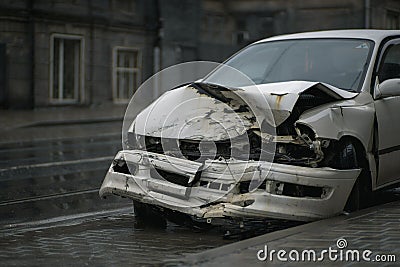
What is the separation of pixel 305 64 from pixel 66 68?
69.0ft

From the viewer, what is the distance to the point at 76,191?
987 centimetres

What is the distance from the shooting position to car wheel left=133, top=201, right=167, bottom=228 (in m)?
7.33

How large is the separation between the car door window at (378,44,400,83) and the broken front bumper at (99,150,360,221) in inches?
61.2

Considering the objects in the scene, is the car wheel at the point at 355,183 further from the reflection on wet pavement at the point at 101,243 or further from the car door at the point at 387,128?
the reflection on wet pavement at the point at 101,243

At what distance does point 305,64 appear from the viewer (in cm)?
787

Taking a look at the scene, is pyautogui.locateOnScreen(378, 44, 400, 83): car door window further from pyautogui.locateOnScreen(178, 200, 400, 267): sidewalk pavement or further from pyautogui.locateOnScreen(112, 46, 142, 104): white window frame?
pyautogui.locateOnScreen(112, 46, 142, 104): white window frame

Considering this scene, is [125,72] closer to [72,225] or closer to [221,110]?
[72,225]

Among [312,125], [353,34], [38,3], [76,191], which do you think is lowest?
[76,191]

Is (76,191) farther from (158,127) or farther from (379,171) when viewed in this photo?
(379,171)

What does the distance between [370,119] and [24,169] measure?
261 inches

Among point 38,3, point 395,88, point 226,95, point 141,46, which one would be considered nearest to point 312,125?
point 226,95

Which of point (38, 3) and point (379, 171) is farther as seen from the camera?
point (38, 3)

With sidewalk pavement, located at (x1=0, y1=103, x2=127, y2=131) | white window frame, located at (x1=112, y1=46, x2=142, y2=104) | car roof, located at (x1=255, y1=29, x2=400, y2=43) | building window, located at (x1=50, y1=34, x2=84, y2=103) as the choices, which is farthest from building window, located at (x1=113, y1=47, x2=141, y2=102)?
car roof, located at (x1=255, y1=29, x2=400, y2=43)

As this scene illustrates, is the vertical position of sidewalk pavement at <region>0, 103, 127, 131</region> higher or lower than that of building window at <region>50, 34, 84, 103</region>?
lower
